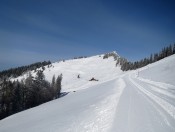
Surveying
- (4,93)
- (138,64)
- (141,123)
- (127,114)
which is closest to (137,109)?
(127,114)

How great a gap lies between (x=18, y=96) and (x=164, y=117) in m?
55.3

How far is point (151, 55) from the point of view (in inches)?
5645

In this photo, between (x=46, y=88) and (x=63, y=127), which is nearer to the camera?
(x=63, y=127)

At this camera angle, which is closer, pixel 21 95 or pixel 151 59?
pixel 21 95

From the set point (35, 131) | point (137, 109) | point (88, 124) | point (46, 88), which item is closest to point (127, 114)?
point (137, 109)

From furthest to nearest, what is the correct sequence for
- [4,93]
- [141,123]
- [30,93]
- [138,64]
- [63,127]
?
[138,64], [30,93], [4,93], [63,127], [141,123]

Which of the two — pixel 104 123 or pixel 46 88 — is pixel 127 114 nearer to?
pixel 104 123

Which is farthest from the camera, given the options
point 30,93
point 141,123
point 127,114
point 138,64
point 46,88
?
point 138,64

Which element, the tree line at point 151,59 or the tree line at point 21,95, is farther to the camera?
the tree line at point 151,59

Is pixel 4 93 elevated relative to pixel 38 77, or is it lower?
lower

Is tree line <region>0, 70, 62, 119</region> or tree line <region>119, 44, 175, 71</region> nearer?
tree line <region>0, 70, 62, 119</region>

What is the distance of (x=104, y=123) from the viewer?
1341cm

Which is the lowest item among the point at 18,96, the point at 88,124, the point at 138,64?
the point at 18,96

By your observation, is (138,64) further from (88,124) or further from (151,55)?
(88,124)
